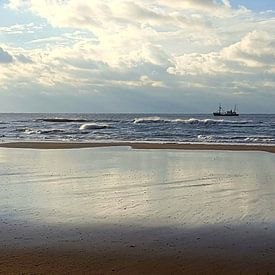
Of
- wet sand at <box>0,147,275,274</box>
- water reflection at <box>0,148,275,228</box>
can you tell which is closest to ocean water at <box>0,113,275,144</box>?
water reflection at <box>0,148,275,228</box>

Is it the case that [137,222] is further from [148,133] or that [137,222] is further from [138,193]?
[148,133]

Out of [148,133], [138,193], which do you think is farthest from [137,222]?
[148,133]

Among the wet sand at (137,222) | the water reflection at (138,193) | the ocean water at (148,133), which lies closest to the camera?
the wet sand at (137,222)

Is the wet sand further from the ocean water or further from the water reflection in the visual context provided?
the ocean water

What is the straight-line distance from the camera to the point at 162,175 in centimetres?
1584

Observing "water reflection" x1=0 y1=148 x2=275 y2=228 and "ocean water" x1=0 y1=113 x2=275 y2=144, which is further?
"ocean water" x1=0 y1=113 x2=275 y2=144

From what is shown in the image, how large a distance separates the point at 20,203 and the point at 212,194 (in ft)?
A: 15.4

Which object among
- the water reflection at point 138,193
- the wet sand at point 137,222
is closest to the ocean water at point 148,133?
the water reflection at point 138,193

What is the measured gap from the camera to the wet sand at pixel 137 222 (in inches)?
268

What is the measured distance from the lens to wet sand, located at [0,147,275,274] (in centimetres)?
680

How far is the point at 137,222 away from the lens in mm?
9102

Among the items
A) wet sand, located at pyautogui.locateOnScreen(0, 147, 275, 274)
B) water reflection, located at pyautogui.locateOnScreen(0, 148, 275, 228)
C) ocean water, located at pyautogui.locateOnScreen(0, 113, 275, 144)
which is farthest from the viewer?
ocean water, located at pyautogui.locateOnScreen(0, 113, 275, 144)

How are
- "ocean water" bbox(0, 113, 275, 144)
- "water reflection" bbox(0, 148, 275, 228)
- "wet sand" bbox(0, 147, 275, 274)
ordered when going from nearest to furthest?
"wet sand" bbox(0, 147, 275, 274) → "water reflection" bbox(0, 148, 275, 228) → "ocean water" bbox(0, 113, 275, 144)

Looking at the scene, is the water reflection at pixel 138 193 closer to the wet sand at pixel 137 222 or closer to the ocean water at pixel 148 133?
the wet sand at pixel 137 222
